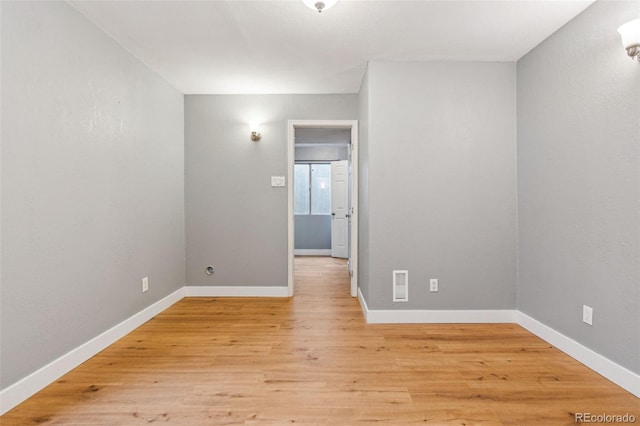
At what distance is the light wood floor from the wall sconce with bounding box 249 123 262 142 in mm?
2061

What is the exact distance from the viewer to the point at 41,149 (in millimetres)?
1843

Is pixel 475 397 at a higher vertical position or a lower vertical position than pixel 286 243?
lower

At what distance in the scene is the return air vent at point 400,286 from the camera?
9.45 feet

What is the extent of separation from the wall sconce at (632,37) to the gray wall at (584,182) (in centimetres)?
16

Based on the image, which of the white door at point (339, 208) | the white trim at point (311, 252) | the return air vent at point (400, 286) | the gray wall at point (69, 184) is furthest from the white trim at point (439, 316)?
the white trim at point (311, 252)

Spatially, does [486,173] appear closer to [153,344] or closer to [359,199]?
[359,199]

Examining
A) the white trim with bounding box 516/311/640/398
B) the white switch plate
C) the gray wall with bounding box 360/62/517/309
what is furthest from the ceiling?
the white trim with bounding box 516/311/640/398

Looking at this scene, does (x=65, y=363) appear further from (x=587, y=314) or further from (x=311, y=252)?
(x=311, y=252)

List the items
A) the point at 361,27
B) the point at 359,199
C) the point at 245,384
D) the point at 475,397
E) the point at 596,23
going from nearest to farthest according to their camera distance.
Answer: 1. the point at 475,397
2. the point at 245,384
3. the point at 596,23
4. the point at 361,27
5. the point at 359,199

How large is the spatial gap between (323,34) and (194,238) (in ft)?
8.67

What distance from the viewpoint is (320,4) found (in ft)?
6.37

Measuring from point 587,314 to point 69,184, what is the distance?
11.6ft

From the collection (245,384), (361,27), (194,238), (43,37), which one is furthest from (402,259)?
(43,37)

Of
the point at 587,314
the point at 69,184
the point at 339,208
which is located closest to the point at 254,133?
the point at 69,184
